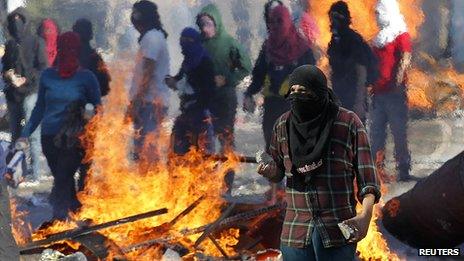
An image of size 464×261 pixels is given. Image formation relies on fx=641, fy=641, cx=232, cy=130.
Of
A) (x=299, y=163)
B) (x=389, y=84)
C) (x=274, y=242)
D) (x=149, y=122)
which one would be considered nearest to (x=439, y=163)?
(x=389, y=84)

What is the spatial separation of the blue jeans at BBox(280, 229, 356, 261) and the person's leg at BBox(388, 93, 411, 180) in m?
2.80

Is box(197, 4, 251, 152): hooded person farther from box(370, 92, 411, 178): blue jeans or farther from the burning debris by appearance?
box(370, 92, 411, 178): blue jeans

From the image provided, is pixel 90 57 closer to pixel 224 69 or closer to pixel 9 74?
pixel 9 74

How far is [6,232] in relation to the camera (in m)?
5.45

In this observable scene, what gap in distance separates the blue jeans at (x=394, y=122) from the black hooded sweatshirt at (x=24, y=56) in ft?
10.0

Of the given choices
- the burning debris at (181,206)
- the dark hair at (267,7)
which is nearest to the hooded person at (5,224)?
the burning debris at (181,206)

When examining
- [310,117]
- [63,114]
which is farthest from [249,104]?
[310,117]

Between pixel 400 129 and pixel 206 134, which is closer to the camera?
pixel 400 129

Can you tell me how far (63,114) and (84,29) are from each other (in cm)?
82

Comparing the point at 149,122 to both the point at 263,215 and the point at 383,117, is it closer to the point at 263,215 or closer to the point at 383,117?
the point at 263,215

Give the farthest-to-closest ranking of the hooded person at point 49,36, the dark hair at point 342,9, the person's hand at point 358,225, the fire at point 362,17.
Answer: the hooded person at point 49,36
the dark hair at point 342,9
the fire at point 362,17
the person's hand at point 358,225

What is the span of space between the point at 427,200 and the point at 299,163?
9.80 feet

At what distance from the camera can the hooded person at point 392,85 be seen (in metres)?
5.54

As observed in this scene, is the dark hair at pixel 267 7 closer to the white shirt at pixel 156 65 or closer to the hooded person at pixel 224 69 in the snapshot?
the hooded person at pixel 224 69
